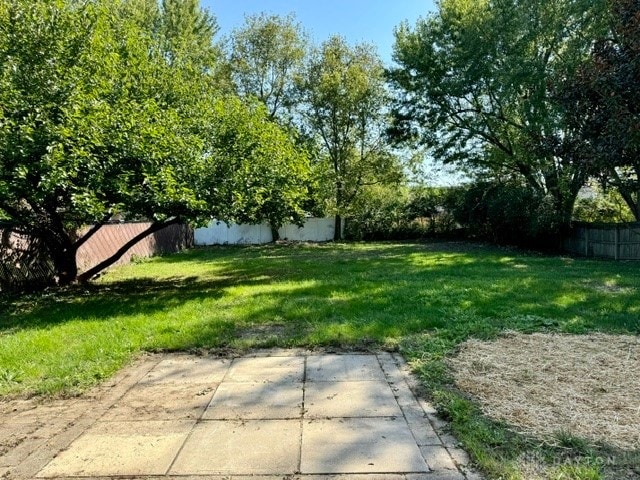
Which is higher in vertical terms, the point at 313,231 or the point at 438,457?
the point at 313,231

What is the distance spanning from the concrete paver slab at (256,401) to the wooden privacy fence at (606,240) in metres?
12.8

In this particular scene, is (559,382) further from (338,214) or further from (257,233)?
(257,233)

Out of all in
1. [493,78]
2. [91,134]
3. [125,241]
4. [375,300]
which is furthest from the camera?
[493,78]

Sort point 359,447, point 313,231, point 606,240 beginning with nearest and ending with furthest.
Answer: point 359,447 → point 606,240 → point 313,231

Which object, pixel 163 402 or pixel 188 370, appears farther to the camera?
pixel 188 370

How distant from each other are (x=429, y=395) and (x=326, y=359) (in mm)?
1167

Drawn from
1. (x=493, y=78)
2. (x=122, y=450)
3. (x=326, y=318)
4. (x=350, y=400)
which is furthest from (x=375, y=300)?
(x=493, y=78)

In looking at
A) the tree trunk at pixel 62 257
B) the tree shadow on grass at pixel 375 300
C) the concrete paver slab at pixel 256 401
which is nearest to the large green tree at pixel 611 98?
the tree shadow on grass at pixel 375 300

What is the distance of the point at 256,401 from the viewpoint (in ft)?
10.5

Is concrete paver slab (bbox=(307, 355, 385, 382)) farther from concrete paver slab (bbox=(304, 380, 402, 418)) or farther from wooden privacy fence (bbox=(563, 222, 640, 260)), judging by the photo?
wooden privacy fence (bbox=(563, 222, 640, 260))

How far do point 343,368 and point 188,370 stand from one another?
4.43ft

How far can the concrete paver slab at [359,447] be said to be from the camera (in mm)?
2299

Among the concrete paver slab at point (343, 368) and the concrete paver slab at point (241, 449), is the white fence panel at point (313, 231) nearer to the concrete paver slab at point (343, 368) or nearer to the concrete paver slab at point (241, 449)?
the concrete paver slab at point (343, 368)

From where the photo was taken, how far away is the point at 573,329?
4902 mm
